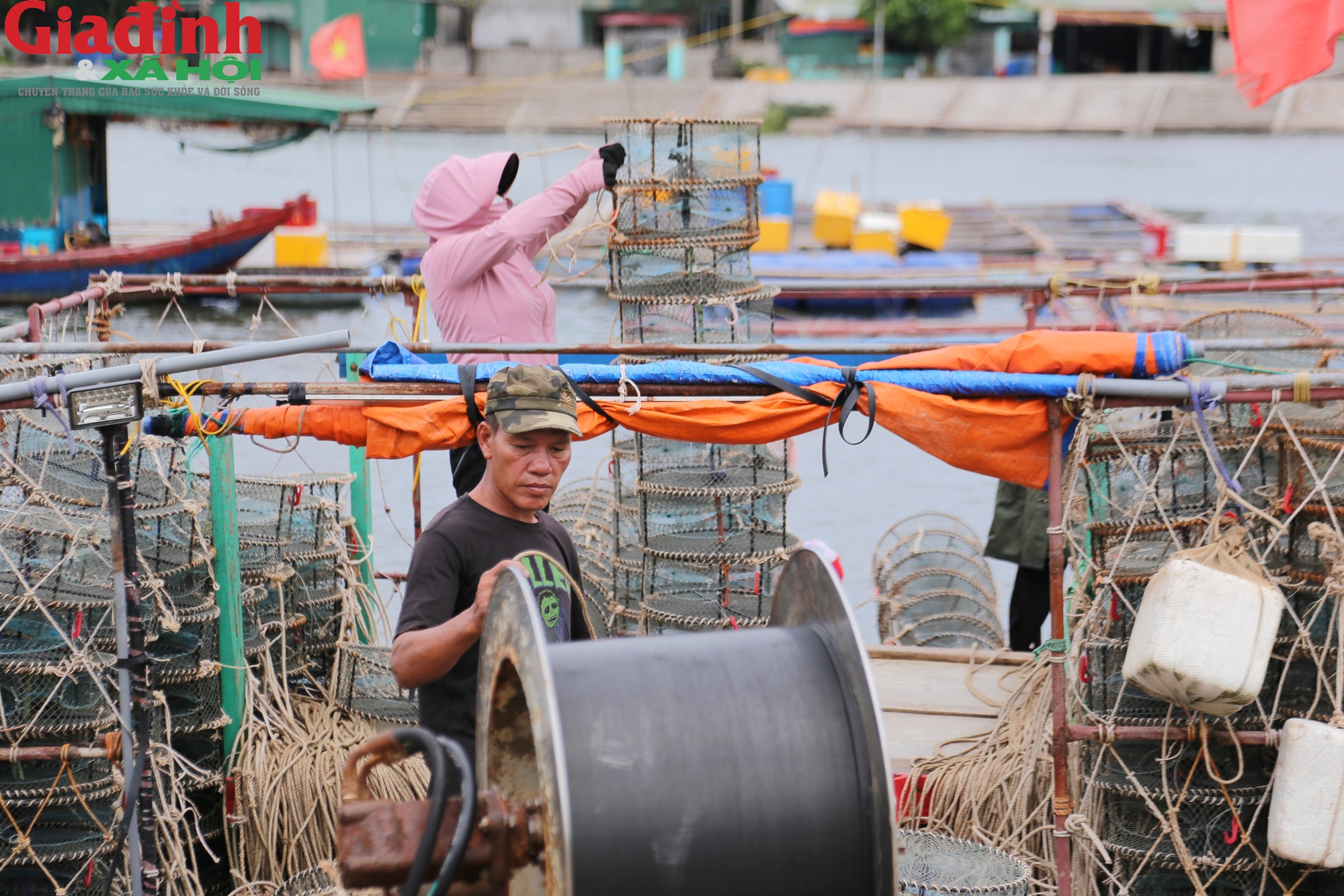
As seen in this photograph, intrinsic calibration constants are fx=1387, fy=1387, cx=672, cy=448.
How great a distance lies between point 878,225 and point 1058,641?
80.4 feet

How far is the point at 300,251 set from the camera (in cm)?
2622

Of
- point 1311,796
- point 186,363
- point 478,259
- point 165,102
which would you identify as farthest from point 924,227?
point 186,363

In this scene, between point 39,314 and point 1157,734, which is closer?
point 1157,734

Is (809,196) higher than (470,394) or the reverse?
higher

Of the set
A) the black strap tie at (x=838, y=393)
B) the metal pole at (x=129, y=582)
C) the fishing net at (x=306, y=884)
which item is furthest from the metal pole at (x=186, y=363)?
the fishing net at (x=306, y=884)

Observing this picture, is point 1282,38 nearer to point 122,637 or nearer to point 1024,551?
point 1024,551

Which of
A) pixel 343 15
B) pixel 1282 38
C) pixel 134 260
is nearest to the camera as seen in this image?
pixel 1282 38

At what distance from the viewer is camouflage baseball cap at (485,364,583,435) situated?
3.37m

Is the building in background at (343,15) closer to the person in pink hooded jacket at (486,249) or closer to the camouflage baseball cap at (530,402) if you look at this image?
the person in pink hooded jacket at (486,249)

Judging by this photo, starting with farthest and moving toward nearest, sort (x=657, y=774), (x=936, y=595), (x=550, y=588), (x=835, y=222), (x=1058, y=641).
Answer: (x=835, y=222)
(x=936, y=595)
(x=1058, y=641)
(x=550, y=588)
(x=657, y=774)

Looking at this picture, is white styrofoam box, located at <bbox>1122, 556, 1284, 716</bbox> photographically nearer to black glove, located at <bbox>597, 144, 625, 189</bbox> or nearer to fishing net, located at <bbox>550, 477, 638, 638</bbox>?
black glove, located at <bbox>597, 144, 625, 189</bbox>

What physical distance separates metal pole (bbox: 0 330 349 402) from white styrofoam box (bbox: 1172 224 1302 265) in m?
22.9

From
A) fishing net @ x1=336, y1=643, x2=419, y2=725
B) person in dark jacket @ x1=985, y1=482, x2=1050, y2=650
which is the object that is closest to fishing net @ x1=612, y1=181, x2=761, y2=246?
person in dark jacket @ x1=985, y1=482, x2=1050, y2=650

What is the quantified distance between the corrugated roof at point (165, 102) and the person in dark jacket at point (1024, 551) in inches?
657
